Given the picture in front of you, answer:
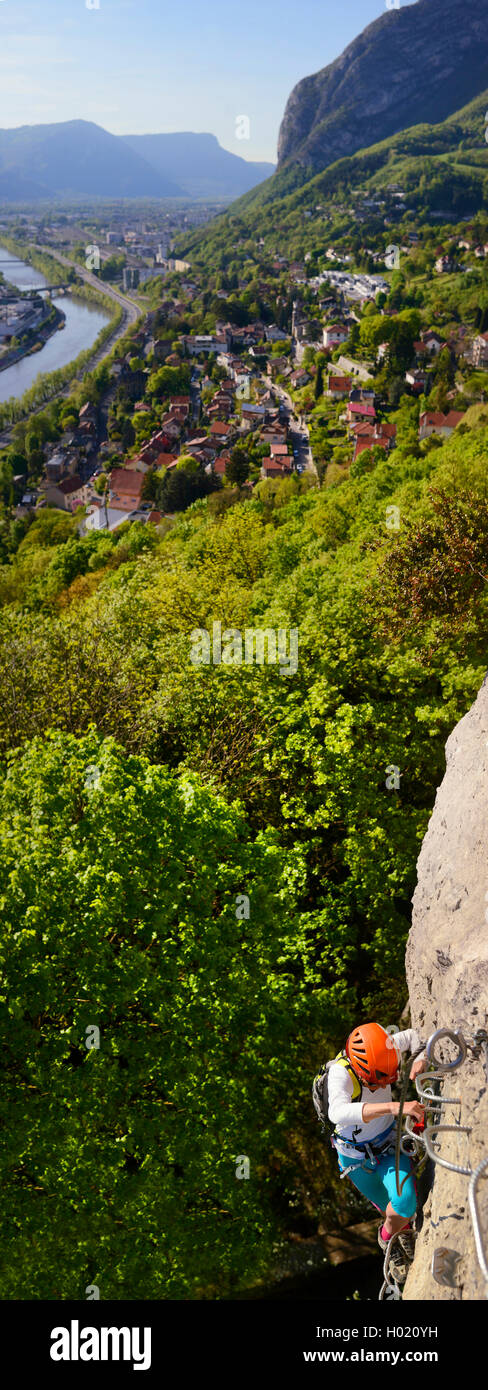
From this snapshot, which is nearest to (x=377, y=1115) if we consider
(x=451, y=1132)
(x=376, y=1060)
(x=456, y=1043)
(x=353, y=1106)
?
(x=353, y=1106)

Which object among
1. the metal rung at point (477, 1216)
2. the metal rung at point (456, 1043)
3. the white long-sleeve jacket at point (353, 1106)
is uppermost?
the metal rung at point (456, 1043)

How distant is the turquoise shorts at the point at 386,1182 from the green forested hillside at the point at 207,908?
4566mm

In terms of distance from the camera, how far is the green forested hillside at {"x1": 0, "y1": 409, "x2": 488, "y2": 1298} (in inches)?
427

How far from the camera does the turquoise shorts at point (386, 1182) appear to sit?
6441 mm

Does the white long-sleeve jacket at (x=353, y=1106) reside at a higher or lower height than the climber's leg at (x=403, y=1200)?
higher

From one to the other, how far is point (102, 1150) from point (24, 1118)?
127cm

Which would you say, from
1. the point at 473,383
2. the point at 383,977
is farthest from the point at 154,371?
the point at 383,977

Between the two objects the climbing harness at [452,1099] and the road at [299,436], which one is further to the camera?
the road at [299,436]

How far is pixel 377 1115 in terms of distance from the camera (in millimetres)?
6398

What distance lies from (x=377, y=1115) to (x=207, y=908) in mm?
6073

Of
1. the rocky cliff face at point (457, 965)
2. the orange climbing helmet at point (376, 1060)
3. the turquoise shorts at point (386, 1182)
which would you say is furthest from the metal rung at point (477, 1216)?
the turquoise shorts at point (386, 1182)

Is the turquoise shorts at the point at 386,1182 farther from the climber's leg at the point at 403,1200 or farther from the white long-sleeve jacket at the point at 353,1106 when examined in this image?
the white long-sleeve jacket at the point at 353,1106

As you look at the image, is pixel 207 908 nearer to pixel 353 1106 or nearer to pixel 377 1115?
pixel 353 1106
